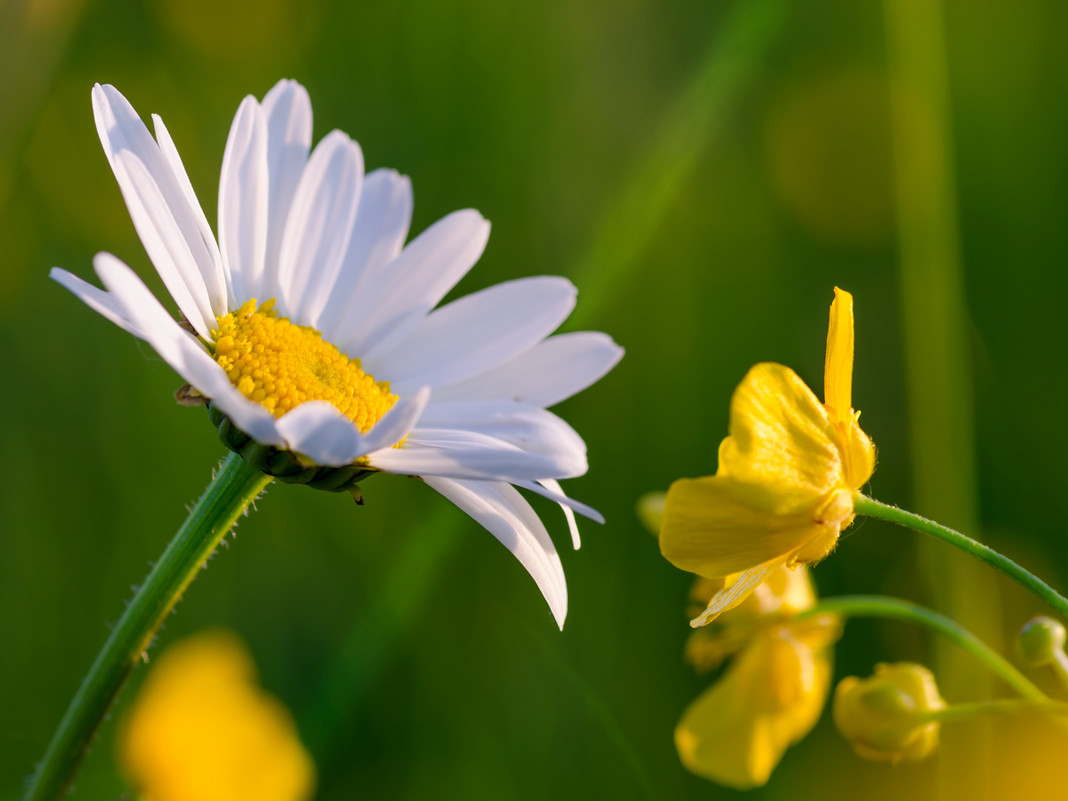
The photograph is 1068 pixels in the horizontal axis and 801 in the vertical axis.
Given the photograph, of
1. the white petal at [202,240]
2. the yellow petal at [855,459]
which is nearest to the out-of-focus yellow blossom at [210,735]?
the white petal at [202,240]

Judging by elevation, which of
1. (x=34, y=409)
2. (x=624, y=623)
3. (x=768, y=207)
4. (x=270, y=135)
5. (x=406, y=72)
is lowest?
(x=34, y=409)

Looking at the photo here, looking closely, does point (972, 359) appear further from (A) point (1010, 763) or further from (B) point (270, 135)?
(B) point (270, 135)

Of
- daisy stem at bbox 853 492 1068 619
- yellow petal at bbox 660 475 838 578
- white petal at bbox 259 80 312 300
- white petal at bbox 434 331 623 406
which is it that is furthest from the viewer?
white petal at bbox 259 80 312 300

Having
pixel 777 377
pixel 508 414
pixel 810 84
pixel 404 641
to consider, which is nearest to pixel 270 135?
pixel 508 414

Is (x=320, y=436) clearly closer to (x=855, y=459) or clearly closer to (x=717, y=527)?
(x=717, y=527)

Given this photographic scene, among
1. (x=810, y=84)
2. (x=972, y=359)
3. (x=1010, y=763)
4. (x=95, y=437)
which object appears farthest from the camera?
(x=810, y=84)

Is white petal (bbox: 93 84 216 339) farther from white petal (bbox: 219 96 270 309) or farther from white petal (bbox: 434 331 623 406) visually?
white petal (bbox: 434 331 623 406)

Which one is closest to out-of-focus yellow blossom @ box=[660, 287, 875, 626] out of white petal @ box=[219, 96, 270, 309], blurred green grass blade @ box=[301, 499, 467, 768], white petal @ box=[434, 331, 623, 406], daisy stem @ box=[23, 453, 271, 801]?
white petal @ box=[434, 331, 623, 406]
